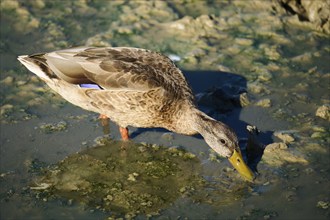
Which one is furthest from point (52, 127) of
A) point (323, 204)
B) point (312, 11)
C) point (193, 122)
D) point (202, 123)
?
point (312, 11)

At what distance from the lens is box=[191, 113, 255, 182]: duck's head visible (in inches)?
221

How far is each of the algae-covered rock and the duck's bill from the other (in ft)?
1.27

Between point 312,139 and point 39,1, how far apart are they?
4762 mm

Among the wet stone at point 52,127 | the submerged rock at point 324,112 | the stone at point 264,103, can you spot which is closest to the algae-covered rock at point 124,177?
the wet stone at point 52,127

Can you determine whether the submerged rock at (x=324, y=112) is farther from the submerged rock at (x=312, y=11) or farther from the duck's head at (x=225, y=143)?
the submerged rock at (x=312, y=11)

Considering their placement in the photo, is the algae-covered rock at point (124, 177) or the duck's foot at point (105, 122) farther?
the duck's foot at point (105, 122)

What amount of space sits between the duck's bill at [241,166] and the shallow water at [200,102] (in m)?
0.10

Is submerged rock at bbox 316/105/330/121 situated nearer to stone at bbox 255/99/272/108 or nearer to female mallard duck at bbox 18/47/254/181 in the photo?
stone at bbox 255/99/272/108

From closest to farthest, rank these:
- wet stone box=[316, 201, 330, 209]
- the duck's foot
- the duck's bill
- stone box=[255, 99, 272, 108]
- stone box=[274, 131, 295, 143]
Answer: wet stone box=[316, 201, 330, 209], the duck's bill, stone box=[274, 131, 295, 143], the duck's foot, stone box=[255, 99, 272, 108]

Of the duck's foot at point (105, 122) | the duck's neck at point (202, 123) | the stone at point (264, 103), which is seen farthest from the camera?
the stone at point (264, 103)

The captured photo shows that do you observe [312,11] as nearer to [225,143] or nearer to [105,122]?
[225,143]

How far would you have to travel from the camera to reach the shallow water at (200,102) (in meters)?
5.36

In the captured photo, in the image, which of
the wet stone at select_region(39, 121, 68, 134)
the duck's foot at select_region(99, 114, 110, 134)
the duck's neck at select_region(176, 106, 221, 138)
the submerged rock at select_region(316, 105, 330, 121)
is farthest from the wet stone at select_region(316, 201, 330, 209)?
the wet stone at select_region(39, 121, 68, 134)

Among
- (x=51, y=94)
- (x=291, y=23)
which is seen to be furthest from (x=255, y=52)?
(x=51, y=94)
